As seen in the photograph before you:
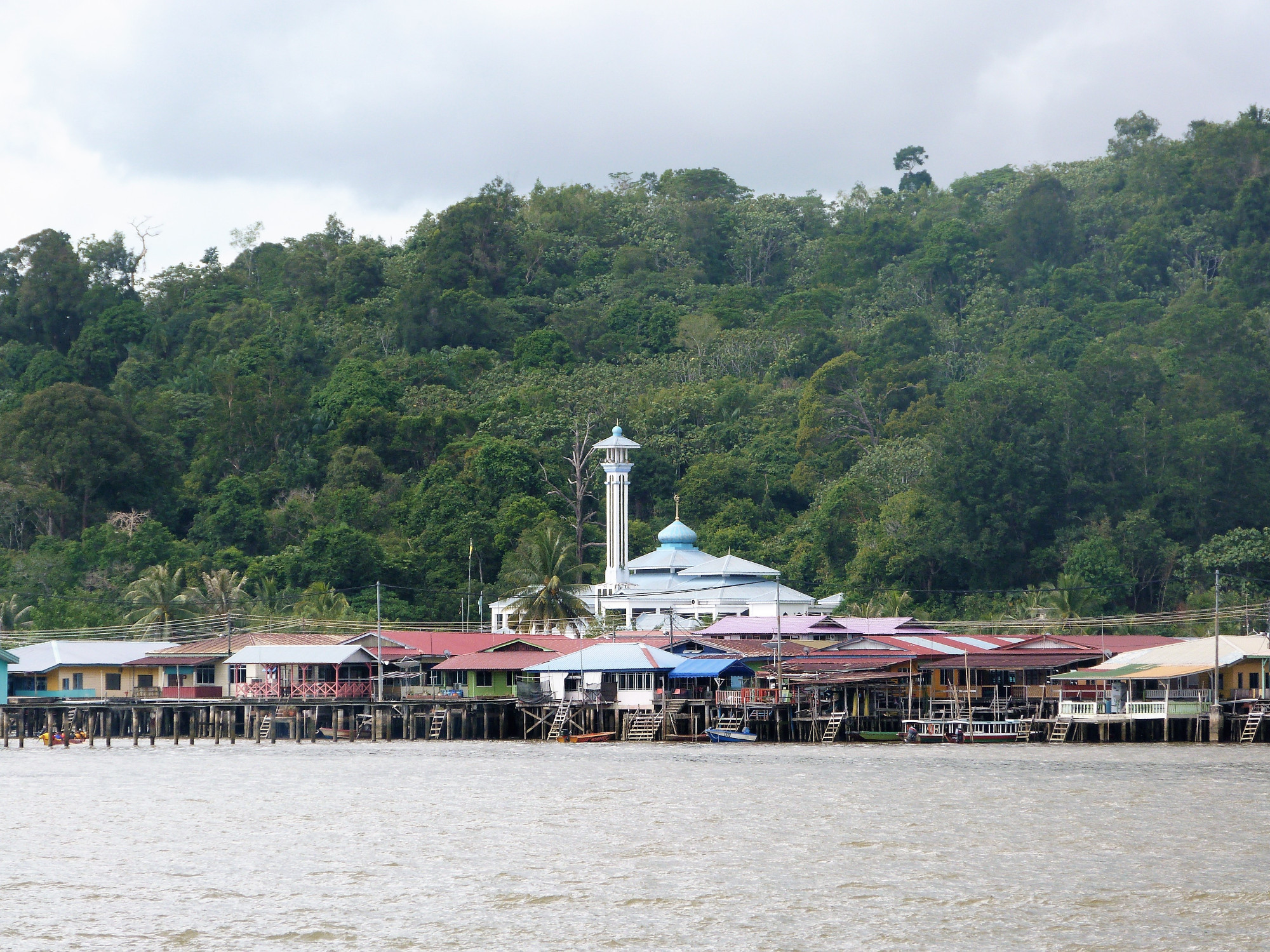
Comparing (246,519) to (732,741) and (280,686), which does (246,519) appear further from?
(732,741)

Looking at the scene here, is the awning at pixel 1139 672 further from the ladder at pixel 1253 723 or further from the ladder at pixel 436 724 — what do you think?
the ladder at pixel 436 724

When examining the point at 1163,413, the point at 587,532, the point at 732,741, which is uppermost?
the point at 1163,413

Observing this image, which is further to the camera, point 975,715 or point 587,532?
point 587,532

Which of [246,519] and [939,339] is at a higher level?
[939,339]

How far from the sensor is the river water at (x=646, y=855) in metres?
28.2

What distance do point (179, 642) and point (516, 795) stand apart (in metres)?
40.6

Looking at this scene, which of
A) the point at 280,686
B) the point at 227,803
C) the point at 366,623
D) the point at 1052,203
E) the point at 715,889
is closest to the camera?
the point at 715,889

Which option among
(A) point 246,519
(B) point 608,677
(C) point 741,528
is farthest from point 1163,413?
(A) point 246,519

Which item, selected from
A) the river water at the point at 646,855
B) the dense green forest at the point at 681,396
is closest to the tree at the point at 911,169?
the dense green forest at the point at 681,396

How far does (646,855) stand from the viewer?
35969 mm

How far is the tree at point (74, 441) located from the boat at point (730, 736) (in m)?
48.2

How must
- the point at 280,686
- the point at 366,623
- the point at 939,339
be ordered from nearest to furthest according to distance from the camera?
the point at 280,686 → the point at 366,623 → the point at 939,339

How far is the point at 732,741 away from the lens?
6688cm

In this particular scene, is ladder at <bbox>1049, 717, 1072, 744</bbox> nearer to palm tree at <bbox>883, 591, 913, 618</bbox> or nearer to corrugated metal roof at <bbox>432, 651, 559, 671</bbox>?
corrugated metal roof at <bbox>432, 651, 559, 671</bbox>
